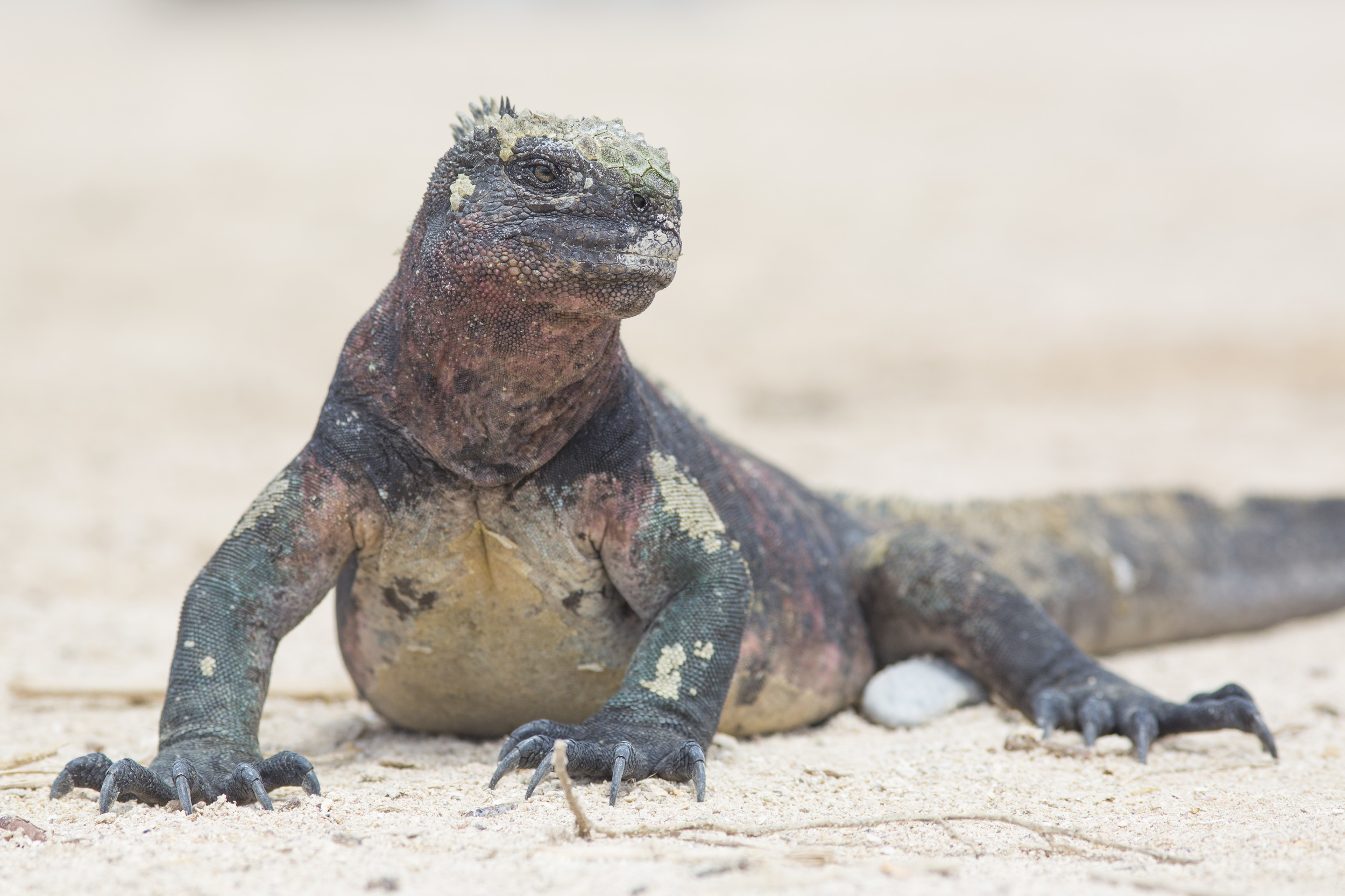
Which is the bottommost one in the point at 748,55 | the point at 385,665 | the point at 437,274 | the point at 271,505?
the point at 385,665

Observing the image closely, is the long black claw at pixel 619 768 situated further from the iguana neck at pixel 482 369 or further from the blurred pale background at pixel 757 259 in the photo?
the blurred pale background at pixel 757 259

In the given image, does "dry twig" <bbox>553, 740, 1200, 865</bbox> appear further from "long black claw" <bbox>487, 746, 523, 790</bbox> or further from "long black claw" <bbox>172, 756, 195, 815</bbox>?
"long black claw" <bbox>172, 756, 195, 815</bbox>

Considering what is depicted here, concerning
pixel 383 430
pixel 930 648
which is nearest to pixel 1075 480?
pixel 930 648

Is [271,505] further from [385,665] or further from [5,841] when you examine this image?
[5,841]

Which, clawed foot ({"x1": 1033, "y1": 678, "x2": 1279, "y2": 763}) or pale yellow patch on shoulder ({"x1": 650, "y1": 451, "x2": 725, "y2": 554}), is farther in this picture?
clawed foot ({"x1": 1033, "y1": 678, "x2": 1279, "y2": 763})

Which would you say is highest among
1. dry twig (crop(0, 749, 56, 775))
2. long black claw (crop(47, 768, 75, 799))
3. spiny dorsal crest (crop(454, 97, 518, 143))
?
spiny dorsal crest (crop(454, 97, 518, 143))

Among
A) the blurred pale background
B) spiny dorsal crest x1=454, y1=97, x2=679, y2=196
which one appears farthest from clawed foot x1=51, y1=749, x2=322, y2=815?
the blurred pale background

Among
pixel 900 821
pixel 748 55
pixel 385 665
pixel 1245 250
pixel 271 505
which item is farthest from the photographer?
pixel 748 55
